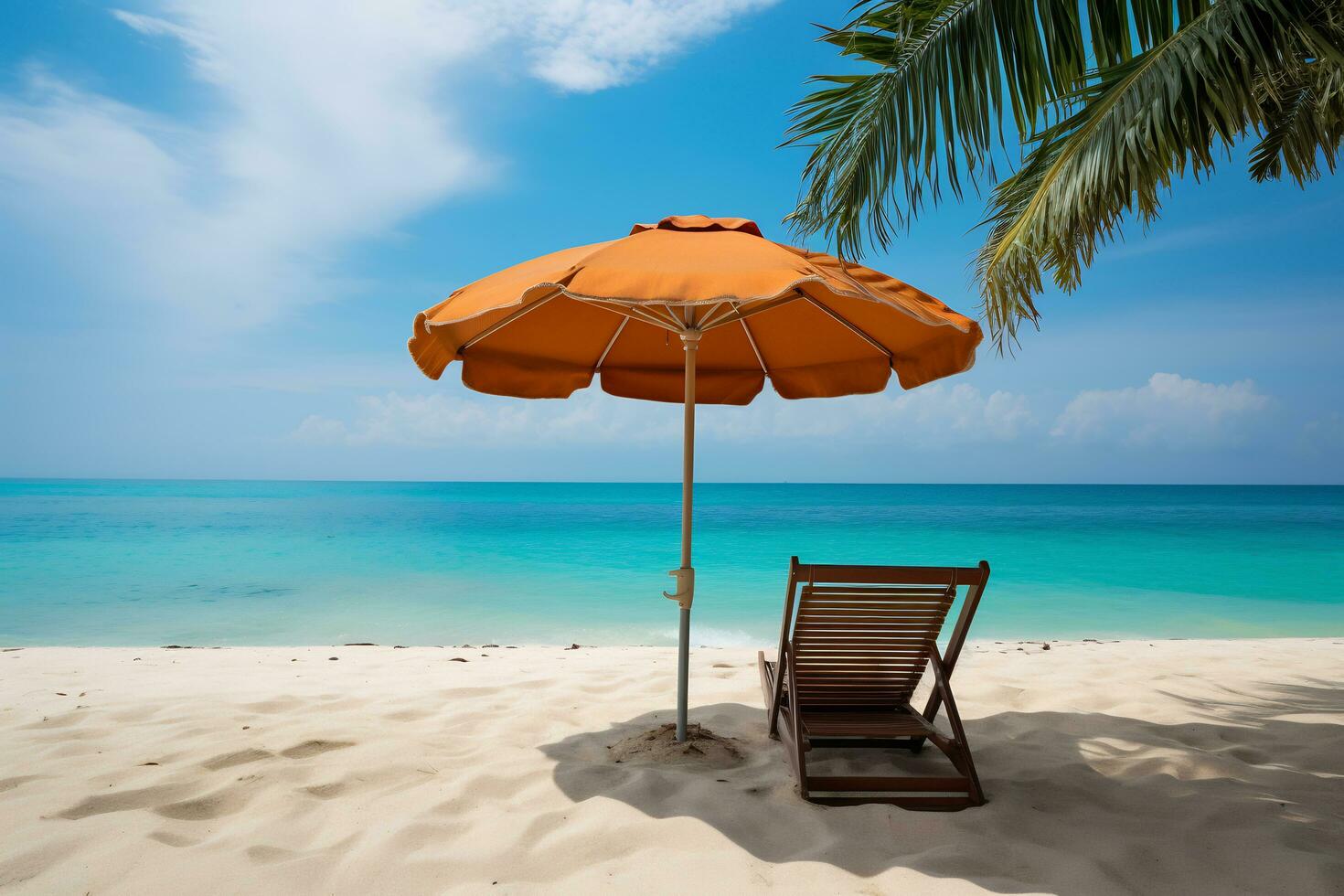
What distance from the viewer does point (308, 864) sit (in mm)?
2180

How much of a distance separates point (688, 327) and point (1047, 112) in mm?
2849

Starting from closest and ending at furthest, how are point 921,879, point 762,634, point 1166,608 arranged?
point 921,879
point 762,634
point 1166,608

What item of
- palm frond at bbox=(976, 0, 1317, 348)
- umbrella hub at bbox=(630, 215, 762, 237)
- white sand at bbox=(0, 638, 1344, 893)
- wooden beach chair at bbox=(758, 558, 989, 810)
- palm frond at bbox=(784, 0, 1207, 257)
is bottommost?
white sand at bbox=(0, 638, 1344, 893)

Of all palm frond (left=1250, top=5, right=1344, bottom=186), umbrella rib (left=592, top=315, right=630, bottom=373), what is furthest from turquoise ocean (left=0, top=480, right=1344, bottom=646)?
palm frond (left=1250, top=5, right=1344, bottom=186)

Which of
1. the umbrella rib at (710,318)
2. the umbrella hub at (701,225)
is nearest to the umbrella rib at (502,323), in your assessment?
the umbrella hub at (701,225)

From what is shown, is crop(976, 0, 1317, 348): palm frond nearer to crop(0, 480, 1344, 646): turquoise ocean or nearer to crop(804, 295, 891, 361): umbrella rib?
crop(804, 295, 891, 361): umbrella rib

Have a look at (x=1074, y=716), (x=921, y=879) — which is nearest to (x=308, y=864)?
(x=921, y=879)

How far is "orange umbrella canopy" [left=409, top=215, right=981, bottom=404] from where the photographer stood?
7.52 feet

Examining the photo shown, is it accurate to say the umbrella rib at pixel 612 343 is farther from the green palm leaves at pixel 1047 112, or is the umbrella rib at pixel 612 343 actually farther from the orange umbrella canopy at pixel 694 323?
the green palm leaves at pixel 1047 112

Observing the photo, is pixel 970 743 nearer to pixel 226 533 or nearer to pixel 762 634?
pixel 762 634

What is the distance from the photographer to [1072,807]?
266 cm

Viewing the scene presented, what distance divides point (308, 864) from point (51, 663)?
15.0 ft

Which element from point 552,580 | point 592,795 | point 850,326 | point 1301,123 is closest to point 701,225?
point 850,326

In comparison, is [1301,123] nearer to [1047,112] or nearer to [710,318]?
[1047,112]
